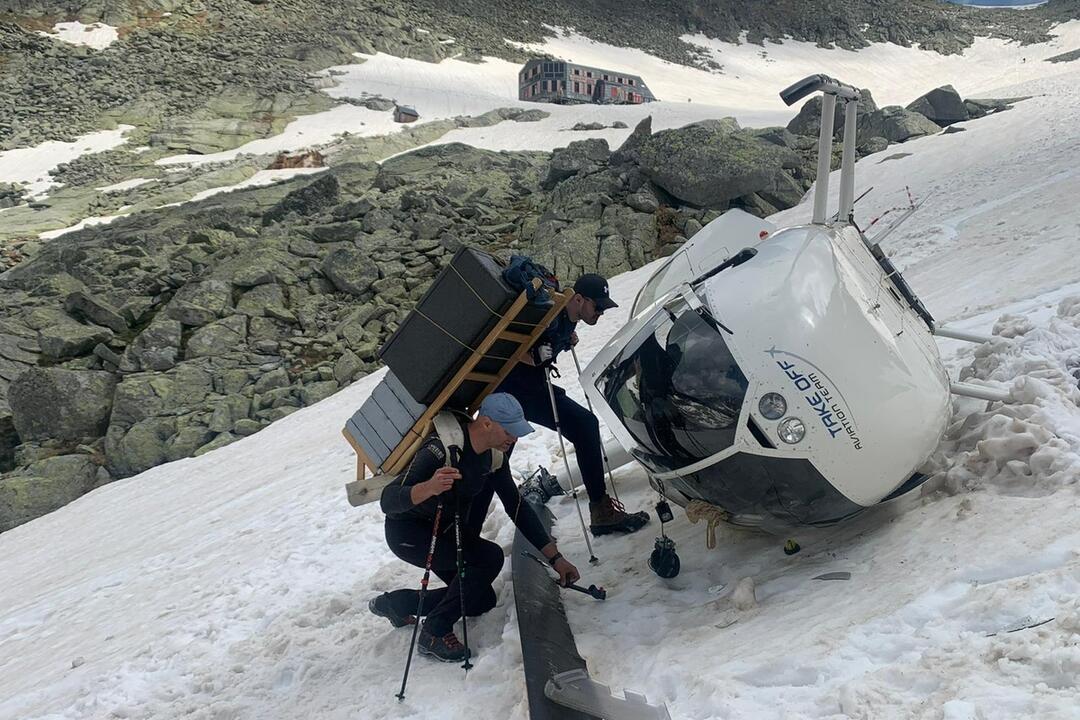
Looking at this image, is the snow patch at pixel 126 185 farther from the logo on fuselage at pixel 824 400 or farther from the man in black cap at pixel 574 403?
the logo on fuselage at pixel 824 400

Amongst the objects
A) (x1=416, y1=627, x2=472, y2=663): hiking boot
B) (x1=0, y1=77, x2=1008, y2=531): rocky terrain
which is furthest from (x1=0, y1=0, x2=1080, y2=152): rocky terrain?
(x1=416, y1=627, x2=472, y2=663): hiking boot

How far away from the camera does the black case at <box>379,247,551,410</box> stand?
4312mm

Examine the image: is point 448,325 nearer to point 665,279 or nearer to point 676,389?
point 676,389

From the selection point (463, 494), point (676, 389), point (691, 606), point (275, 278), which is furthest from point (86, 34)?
point (691, 606)

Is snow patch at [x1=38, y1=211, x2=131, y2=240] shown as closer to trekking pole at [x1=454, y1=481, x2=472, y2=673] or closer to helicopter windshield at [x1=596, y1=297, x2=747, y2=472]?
trekking pole at [x1=454, y1=481, x2=472, y2=673]

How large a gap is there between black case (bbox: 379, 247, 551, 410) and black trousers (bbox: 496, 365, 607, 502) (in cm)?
87

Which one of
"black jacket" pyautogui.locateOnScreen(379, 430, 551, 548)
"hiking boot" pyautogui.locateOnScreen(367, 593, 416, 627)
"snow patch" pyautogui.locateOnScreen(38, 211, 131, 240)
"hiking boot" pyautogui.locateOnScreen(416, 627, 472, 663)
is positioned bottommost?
"snow patch" pyautogui.locateOnScreen(38, 211, 131, 240)

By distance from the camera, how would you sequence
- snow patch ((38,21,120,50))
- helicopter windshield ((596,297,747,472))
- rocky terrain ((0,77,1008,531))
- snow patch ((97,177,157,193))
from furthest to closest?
snow patch ((38,21,120,50)) → snow patch ((97,177,157,193)) → rocky terrain ((0,77,1008,531)) → helicopter windshield ((596,297,747,472))

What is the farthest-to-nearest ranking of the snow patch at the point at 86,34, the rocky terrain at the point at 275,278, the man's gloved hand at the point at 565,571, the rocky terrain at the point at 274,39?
1. the snow patch at the point at 86,34
2. the rocky terrain at the point at 274,39
3. the rocky terrain at the point at 275,278
4. the man's gloved hand at the point at 565,571

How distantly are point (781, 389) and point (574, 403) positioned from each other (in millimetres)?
2042

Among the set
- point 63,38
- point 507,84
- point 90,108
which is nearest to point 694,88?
point 507,84

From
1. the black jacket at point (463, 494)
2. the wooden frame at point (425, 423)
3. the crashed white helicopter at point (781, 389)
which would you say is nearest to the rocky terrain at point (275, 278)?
the wooden frame at point (425, 423)

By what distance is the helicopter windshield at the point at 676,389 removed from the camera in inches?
147

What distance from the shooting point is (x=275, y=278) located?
18.3 m
